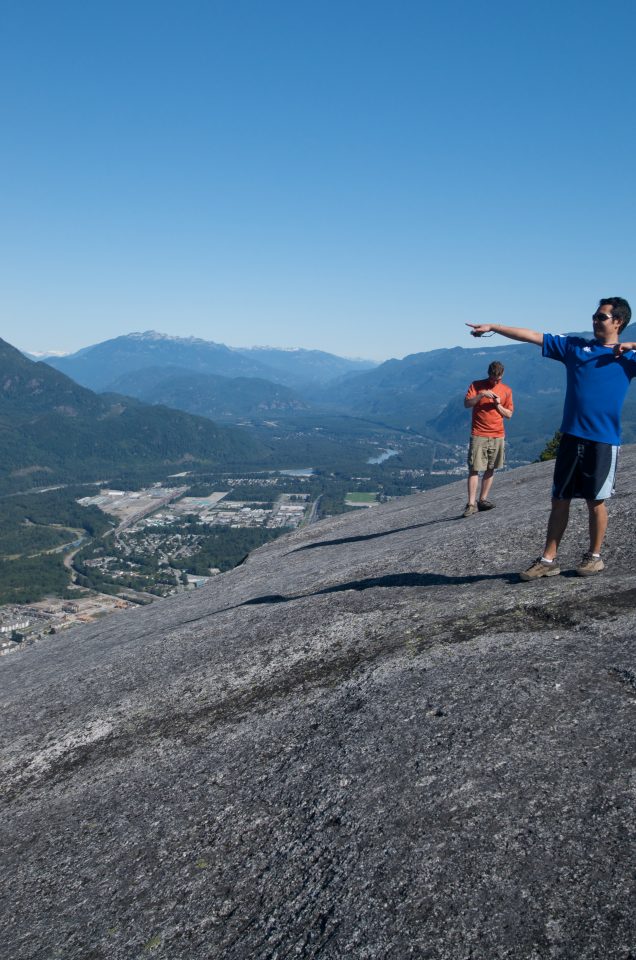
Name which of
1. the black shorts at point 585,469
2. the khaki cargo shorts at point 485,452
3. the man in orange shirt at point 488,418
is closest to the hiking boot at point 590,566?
the black shorts at point 585,469

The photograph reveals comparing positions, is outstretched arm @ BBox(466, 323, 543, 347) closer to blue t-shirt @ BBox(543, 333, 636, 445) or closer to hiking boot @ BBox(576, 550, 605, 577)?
blue t-shirt @ BBox(543, 333, 636, 445)

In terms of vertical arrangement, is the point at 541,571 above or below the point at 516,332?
below

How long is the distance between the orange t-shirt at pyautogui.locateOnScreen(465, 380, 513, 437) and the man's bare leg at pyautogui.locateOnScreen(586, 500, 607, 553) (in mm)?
5361

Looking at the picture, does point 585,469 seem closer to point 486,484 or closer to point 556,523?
point 556,523

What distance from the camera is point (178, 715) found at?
6.77 m

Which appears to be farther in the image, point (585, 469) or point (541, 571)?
point (541, 571)

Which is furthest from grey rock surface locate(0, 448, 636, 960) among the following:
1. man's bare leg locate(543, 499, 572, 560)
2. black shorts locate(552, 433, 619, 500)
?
black shorts locate(552, 433, 619, 500)

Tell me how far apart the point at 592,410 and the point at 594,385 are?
0.28 meters

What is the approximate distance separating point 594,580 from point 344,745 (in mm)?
3920

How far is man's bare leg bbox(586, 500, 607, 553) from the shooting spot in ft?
25.1

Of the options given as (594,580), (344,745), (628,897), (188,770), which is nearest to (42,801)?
(188,770)

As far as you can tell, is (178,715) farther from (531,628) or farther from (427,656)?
(531,628)

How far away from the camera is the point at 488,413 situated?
1315 centimetres

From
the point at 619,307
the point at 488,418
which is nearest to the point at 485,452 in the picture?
the point at 488,418
